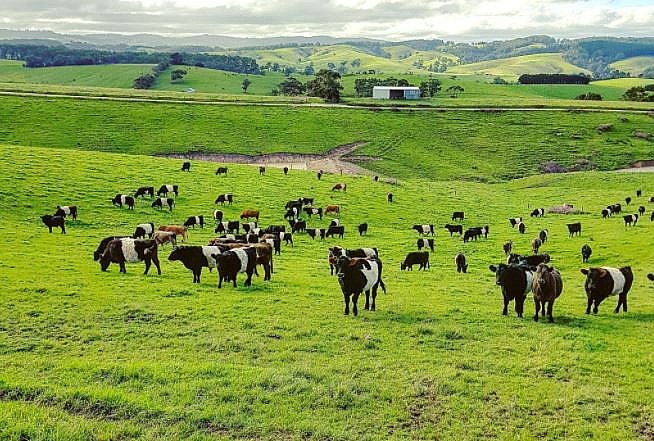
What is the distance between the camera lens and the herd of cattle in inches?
722

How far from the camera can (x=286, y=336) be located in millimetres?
16000

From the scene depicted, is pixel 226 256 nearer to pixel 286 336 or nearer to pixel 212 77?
pixel 286 336

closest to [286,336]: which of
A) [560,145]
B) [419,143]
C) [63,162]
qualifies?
[63,162]

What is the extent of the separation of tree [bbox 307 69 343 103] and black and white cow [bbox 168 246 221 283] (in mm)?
91820

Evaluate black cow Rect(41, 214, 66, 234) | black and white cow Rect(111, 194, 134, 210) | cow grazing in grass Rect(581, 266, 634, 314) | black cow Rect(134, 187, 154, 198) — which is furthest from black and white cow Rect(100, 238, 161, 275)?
black cow Rect(134, 187, 154, 198)

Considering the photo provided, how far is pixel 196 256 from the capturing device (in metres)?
23.0

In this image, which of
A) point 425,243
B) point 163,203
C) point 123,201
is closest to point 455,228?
point 425,243

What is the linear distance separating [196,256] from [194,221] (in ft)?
51.4

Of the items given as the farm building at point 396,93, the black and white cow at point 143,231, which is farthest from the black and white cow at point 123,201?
the farm building at point 396,93

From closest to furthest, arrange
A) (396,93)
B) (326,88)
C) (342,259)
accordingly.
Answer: (342,259) < (326,88) < (396,93)

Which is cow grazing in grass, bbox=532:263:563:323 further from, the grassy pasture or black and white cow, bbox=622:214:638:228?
black and white cow, bbox=622:214:638:228

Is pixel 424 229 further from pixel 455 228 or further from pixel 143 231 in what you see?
pixel 143 231

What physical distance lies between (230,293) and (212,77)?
6677 inches

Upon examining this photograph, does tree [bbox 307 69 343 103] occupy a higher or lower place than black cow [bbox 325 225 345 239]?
higher
